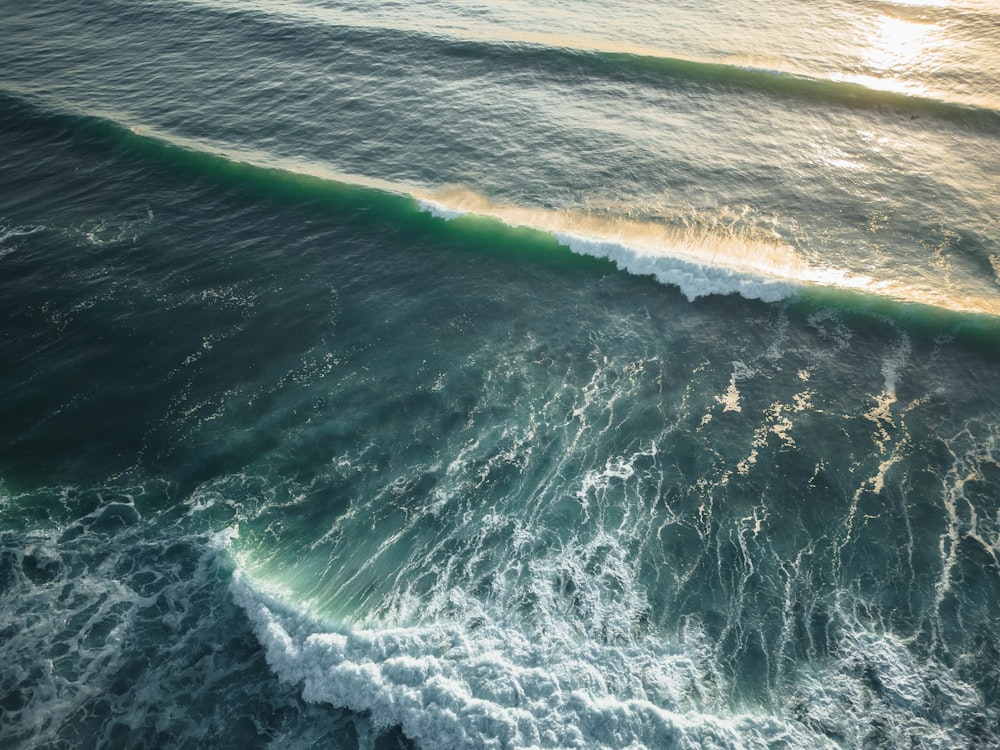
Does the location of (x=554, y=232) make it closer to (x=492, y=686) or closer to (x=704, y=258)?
(x=704, y=258)

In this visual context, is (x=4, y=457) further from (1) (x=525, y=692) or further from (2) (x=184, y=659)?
(1) (x=525, y=692)

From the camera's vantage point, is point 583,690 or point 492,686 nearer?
point 583,690

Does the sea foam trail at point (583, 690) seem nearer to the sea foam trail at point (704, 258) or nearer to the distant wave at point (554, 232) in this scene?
the sea foam trail at point (704, 258)

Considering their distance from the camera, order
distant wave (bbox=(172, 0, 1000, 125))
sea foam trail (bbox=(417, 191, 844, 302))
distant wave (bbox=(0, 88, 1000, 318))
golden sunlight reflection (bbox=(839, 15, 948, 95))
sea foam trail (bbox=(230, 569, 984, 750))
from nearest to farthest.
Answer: sea foam trail (bbox=(230, 569, 984, 750)) → distant wave (bbox=(0, 88, 1000, 318)) → sea foam trail (bbox=(417, 191, 844, 302)) → distant wave (bbox=(172, 0, 1000, 125)) → golden sunlight reflection (bbox=(839, 15, 948, 95))

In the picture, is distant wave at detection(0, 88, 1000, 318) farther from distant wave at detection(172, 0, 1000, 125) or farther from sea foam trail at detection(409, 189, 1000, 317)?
distant wave at detection(172, 0, 1000, 125)

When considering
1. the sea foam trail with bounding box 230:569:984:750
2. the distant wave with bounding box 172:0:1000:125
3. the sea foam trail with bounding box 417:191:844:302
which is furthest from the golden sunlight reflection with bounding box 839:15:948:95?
the sea foam trail with bounding box 230:569:984:750

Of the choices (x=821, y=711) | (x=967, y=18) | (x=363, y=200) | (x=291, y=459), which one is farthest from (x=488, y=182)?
(x=967, y=18)

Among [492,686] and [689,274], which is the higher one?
[689,274]

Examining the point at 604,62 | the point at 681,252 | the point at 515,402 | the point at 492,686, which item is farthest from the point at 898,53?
the point at 492,686
